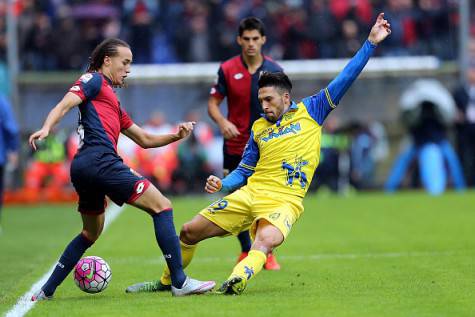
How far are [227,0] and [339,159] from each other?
4.79 metres

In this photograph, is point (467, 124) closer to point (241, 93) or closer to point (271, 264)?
point (241, 93)

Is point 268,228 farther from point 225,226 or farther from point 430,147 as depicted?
point 430,147

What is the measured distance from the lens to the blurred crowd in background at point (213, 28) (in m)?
25.3

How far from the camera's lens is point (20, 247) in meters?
13.4

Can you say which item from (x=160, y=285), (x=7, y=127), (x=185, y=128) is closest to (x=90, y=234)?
(x=160, y=285)

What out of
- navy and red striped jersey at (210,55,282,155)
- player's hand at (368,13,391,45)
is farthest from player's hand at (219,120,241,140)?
player's hand at (368,13,391,45)

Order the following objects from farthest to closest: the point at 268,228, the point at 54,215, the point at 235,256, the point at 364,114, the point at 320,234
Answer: the point at 364,114 < the point at 54,215 < the point at 320,234 < the point at 235,256 < the point at 268,228

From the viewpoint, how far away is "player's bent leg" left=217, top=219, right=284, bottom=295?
792 centimetres

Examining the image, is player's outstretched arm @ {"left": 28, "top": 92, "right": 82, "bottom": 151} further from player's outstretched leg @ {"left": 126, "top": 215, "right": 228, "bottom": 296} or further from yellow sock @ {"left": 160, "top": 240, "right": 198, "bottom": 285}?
yellow sock @ {"left": 160, "top": 240, "right": 198, "bottom": 285}

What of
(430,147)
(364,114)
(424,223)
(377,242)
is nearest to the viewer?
(377,242)

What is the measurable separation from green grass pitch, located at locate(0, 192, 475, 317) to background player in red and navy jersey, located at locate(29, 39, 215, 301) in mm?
285

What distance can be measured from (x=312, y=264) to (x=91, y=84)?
354cm

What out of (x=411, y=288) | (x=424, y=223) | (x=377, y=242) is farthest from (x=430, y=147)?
(x=411, y=288)

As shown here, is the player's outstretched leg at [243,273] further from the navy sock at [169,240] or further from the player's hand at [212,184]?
the player's hand at [212,184]
